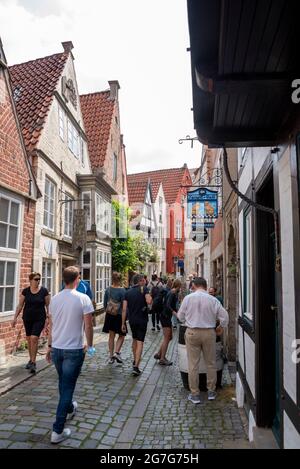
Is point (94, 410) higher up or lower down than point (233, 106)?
lower down

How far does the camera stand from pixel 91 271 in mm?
14844

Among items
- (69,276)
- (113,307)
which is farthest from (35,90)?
(69,276)

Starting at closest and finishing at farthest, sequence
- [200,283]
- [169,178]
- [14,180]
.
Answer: [200,283] → [14,180] → [169,178]

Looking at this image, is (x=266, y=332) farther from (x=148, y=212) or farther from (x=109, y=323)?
(x=148, y=212)

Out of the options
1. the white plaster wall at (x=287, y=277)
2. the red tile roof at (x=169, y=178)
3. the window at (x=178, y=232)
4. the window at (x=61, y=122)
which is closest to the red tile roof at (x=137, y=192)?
the red tile roof at (x=169, y=178)

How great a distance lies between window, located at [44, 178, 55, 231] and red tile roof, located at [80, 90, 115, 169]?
5.92 metres

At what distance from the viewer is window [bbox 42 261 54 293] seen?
11.0 m

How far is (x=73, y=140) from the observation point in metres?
13.9

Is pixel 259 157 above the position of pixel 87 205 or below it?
below

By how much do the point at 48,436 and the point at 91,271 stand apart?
10.7 metres

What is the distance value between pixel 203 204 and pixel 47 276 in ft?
15.7

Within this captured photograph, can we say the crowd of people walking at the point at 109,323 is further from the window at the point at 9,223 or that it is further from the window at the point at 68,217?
the window at the point at 68,217

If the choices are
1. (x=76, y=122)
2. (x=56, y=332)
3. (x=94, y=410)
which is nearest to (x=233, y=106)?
(x=56, y=332)
